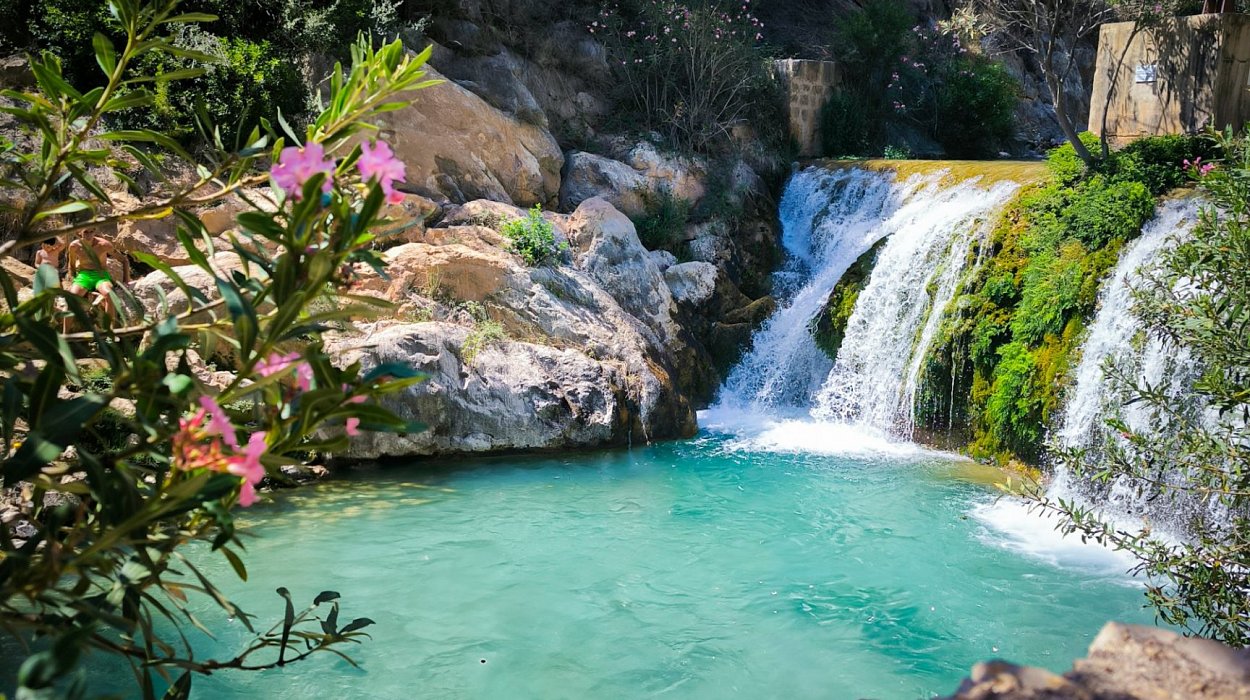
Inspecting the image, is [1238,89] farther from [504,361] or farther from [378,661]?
[378,661]

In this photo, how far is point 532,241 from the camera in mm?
10070

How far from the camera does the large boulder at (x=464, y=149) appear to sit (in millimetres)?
10828

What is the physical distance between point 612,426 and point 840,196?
6002mm

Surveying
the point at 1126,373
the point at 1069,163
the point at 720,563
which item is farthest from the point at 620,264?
the point at 1126,373

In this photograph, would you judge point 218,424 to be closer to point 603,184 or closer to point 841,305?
point 841,305

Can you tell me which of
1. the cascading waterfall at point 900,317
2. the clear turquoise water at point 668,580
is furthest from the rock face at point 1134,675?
the cascading waterfall at point 900,317

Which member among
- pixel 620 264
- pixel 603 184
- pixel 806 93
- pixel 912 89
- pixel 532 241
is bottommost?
pixel 620 264

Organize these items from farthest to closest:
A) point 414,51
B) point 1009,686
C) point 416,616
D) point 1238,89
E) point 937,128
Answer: point 937,128
point 414,51
point 1238,89
point 416,616
point 1009,686

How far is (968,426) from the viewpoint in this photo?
360 inches

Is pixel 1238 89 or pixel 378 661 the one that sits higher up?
pixel 1238 89

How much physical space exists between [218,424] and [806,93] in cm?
1452

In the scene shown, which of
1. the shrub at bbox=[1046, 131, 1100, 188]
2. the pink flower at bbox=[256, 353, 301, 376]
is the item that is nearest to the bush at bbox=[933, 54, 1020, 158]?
the shrub at bbox=[1046, 131, 1100, 188]

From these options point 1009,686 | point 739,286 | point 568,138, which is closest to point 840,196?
point 739,286

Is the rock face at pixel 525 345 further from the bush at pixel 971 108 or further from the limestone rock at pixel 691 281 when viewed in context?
the bush at pixel 971 108
